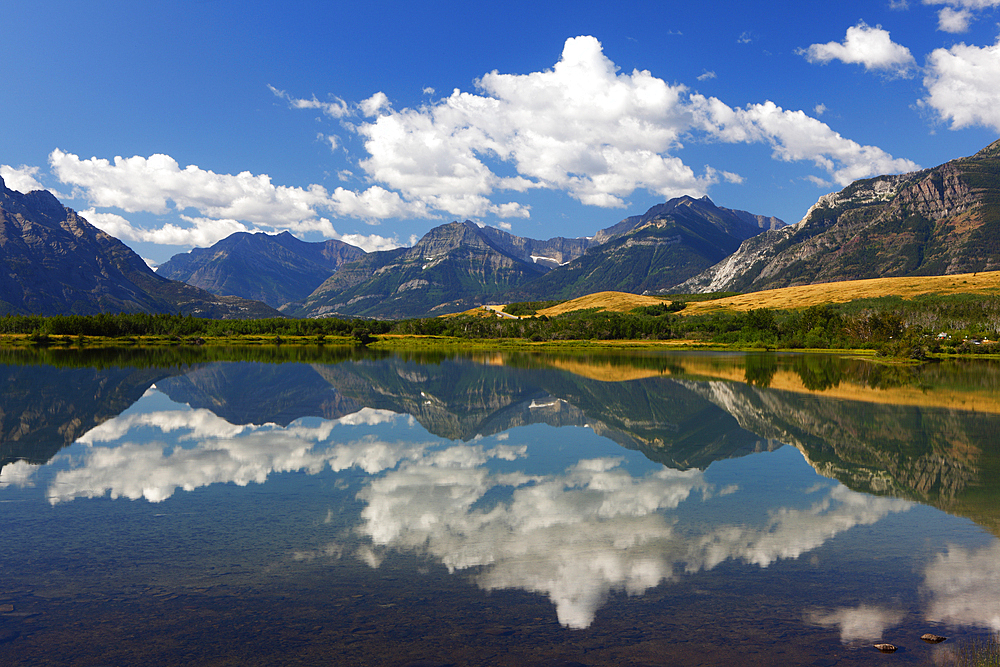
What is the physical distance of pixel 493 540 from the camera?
58.3 feet

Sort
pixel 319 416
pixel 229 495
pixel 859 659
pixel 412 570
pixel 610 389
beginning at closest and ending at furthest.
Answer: pixel 859 659, pixel 412 570, pixel 229 495, pixel 319 416, pixel 610 389

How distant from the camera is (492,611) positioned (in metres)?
13.1

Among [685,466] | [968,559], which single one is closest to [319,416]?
[685,466]

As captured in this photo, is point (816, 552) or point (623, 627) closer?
point (623, 627)

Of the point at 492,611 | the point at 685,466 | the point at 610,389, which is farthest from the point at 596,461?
the point at 610,389

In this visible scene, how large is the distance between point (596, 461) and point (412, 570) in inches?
649

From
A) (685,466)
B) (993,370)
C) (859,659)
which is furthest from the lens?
(993,370)

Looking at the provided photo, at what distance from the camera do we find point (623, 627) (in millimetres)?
12484

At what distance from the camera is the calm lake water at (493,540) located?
11914 mm

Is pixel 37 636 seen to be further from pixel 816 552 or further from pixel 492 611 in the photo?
pixel 816 552

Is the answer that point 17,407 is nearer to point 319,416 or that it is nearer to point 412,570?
point 319,416

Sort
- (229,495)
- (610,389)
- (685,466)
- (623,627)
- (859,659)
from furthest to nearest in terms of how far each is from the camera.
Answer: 1. (610,389)
2. (685,466)
3. (229,495)
4. (623,627)
5. (859,659)

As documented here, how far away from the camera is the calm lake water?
11914mm

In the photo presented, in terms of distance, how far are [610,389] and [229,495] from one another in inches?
1925
